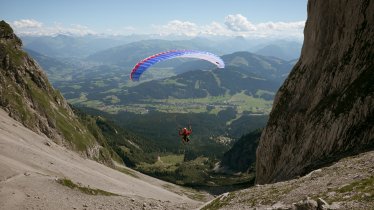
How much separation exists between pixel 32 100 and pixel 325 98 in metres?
90.2

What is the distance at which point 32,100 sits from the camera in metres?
118

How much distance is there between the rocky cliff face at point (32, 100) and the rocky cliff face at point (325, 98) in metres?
66.6

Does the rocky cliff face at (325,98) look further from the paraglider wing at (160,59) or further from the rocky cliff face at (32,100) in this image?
the rocky cliff face at (32,100)

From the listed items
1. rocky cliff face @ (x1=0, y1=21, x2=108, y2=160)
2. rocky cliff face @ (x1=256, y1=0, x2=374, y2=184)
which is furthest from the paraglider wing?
rocky cliff face @ (x1=0, y1=21, x2=108, y2=160)

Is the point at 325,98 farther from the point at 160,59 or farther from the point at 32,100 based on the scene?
the point at 32,100

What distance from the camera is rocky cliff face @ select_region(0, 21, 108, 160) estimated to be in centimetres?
10825

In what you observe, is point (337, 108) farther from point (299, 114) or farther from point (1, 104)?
point (1, 104)

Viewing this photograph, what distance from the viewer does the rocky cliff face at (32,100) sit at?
108 meters

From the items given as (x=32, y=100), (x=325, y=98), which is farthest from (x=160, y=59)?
(x=32, y=100)

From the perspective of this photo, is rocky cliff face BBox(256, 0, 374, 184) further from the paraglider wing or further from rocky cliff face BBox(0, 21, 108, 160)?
rocky cliff face BBox(0, 21, 108, 160)

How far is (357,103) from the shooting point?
45875 millimetres

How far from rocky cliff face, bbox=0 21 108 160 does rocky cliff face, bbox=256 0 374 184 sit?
66574 mm

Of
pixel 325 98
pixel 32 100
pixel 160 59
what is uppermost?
pixel 160 59

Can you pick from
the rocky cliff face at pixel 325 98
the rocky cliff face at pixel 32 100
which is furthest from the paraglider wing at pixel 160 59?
the rocky cliff face at pixel 32 100
